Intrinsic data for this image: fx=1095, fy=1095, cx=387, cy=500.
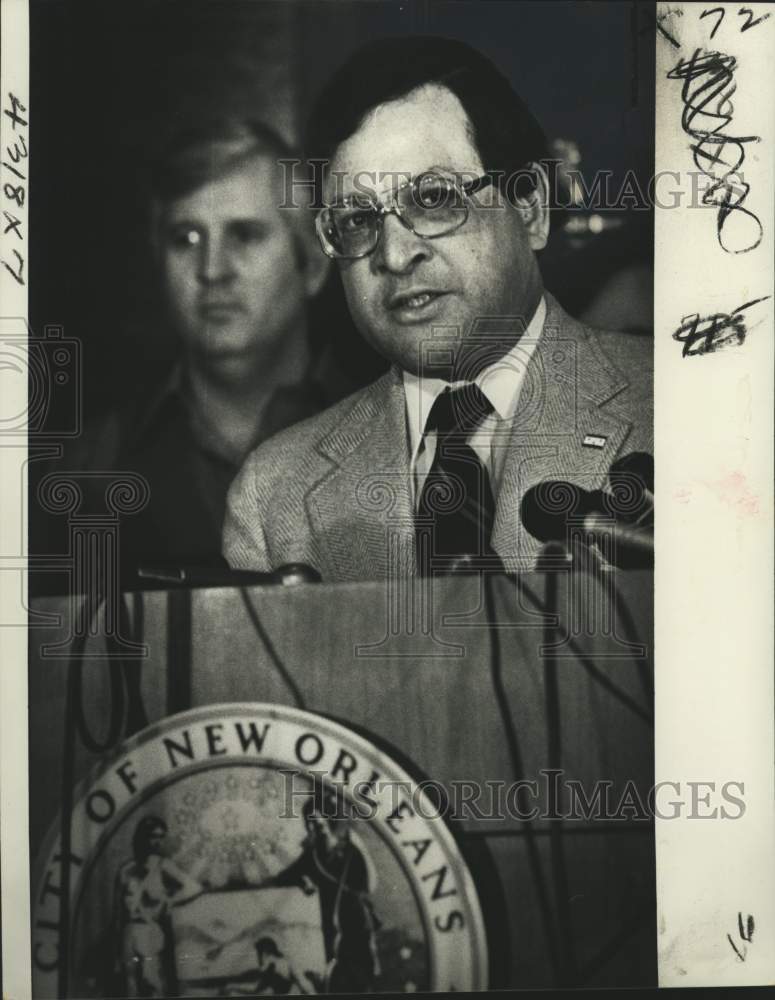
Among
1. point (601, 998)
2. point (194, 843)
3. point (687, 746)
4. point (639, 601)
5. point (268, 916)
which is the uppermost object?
point (639, 601)

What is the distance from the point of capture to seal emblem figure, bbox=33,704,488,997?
3.23 metres

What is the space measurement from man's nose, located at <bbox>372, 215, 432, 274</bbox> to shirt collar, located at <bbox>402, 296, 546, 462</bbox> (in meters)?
0.32

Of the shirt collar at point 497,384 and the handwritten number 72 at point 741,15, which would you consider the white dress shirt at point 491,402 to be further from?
the handwritten number 72 at point 741,15

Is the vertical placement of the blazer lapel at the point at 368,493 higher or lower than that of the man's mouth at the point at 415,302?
lower

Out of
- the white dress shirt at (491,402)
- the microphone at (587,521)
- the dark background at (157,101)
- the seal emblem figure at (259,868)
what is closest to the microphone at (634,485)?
the microphone at (587,521)

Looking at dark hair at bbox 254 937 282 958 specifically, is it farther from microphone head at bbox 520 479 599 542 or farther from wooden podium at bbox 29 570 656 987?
microphone head at bbox 520 479 599 542

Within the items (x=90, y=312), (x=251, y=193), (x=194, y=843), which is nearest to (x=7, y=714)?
(x=194, y=843)

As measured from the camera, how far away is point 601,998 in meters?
3.27

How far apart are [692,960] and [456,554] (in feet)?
4.64

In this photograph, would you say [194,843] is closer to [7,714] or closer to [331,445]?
[7,714]

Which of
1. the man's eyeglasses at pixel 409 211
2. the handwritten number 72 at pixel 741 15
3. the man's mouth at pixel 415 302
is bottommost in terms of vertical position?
the man's mouth at pixel 415 302

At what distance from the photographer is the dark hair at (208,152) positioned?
128 inches

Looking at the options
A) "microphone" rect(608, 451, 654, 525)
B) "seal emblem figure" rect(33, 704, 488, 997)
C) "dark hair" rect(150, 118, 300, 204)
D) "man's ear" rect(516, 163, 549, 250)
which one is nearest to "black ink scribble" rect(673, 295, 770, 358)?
"microphone" rect(608, 451, 654, 525)

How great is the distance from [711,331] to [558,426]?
1.78ft
